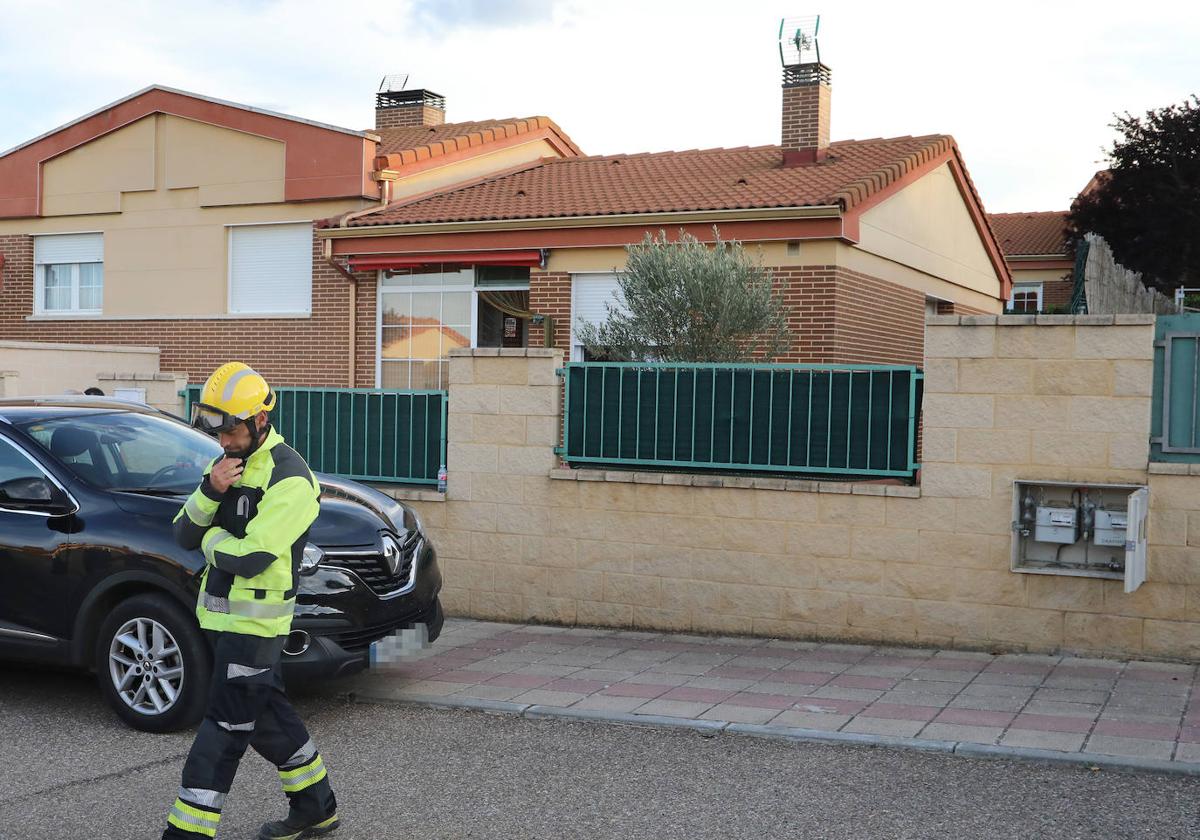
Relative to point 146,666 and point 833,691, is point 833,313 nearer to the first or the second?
point 833,691

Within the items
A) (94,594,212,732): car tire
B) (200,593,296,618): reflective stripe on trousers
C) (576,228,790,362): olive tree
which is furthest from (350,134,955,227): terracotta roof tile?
(200,593,296,618): reflective stripe on trousers

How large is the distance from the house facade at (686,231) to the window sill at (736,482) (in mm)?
5368

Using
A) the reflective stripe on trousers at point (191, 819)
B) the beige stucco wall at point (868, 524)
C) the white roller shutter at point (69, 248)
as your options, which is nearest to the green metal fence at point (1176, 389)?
the beige stucco wall at point (868, 524)

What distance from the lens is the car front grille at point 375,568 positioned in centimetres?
640

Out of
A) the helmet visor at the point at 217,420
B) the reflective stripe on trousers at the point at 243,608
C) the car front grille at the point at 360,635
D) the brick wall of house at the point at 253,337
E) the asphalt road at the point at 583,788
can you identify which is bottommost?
the asphalt road at the point at 583,788

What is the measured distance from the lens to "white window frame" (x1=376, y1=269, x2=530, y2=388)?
16.2 m

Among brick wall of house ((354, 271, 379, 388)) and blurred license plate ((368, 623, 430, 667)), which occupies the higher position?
brick wall of house ((354, 271, 379, 388))

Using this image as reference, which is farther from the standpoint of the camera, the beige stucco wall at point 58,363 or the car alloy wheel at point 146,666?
the beige stucco wall at point 58,363

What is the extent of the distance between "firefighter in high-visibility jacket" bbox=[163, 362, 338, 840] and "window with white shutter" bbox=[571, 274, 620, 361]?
1048 cm

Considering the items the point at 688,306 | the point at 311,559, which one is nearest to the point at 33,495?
the point at 311,559

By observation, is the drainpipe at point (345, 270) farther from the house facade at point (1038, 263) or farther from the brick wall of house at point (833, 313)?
the house facade at point (1038, 263)

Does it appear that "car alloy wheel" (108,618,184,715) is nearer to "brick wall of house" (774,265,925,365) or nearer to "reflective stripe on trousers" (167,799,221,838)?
"reflective stripe on trousers" (167,799,221,838)

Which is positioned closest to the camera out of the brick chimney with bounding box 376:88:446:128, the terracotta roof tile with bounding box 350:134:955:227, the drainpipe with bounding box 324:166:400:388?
the terracotta roof tile with bounding box 350:134:955:227

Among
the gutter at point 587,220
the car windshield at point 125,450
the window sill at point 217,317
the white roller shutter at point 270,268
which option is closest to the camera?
the car windshield at point 125,450
